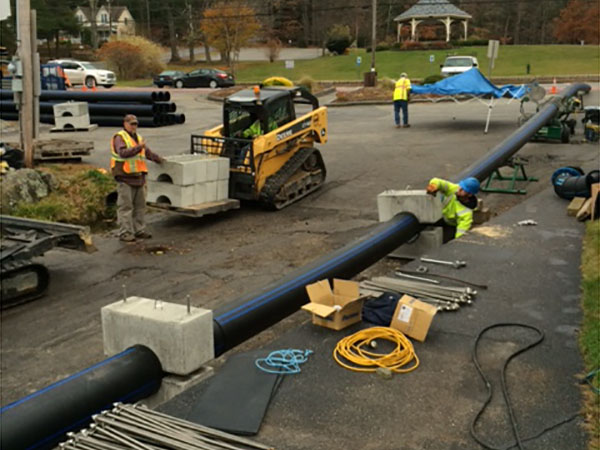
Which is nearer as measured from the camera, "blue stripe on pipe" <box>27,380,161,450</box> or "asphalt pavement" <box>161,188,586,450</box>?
→ "blue stripe on pipe" <box>27,380,161,450</box>

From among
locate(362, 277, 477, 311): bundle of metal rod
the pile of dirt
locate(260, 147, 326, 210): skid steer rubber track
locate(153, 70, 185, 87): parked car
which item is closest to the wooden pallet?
locate(260, 147, 326, 210): skid steer rubber track

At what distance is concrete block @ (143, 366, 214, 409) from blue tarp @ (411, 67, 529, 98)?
70.0 ft

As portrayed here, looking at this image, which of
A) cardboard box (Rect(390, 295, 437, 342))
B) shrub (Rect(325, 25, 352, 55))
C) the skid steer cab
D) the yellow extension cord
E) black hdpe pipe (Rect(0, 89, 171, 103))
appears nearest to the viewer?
the yellow extension cord

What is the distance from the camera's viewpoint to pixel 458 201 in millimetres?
11320

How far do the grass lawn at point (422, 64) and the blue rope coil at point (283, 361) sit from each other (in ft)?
157

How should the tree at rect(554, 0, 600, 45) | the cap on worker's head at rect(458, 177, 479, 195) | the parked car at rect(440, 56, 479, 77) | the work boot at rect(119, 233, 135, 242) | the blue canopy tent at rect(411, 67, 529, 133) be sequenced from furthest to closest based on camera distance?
1. the tree at rect(554, 0, 600, 45)
2. the parked car at rect(440, 56, 479, 77)
3. the blue canopy tent at rect(411, 67, 529, 133)
4. the work boot at rect(119, 233, 135, 242)
5. the cap on worker's head at rect(458, 177, 479, 195)

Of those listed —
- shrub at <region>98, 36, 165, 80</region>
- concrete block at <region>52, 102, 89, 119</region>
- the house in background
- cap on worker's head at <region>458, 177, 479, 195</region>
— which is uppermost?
the house in background

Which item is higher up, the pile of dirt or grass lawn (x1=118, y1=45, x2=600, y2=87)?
grass lawn (x1=118, y1=45, x2=600, y2=87)

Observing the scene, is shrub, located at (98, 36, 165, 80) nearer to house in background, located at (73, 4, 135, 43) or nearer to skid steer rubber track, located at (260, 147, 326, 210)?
house in background, located at (73, 4, 135, 43)

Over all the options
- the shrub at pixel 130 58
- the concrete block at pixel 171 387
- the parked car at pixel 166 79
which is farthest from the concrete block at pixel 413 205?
the shrub at pixel 130 58

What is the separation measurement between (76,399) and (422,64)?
57352 millimetres

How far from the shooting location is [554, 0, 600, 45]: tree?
73.2 metres

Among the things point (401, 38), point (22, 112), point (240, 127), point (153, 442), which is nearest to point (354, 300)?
point (153, 442)

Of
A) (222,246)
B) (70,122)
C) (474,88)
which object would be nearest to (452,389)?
(222,246)
